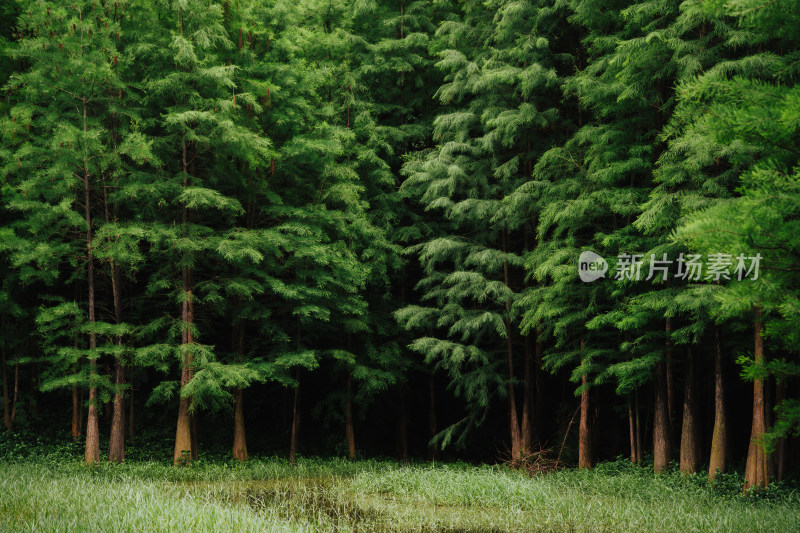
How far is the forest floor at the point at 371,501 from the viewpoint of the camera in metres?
7.60

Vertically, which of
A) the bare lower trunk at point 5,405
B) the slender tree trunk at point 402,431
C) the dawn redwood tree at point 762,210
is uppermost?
the dawn redwood tree at point 762,210

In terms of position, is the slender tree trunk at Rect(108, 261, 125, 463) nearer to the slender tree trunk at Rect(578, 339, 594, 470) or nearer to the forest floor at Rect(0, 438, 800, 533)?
the forest floor at Rect(0, 438, 800, 533)

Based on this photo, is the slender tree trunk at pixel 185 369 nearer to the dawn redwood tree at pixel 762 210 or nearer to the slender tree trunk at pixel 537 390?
the slender tree trunk at pixel 537 390

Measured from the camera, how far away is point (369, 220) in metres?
18.6

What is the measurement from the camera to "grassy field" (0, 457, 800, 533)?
758 cm

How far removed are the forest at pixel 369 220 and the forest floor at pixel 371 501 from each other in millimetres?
880

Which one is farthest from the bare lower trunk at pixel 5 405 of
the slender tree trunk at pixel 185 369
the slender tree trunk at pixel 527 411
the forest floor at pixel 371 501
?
the slender tree trunk at pixel 527 411

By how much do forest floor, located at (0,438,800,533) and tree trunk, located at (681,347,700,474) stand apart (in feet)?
1.20

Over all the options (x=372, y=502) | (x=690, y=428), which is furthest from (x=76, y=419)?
(x=690, y=428)

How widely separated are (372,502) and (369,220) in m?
9.51

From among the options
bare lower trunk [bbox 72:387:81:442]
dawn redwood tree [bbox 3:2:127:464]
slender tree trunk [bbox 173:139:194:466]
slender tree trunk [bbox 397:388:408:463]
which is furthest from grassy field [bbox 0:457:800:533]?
slender tree trunk [bbox 397:388:408:463]

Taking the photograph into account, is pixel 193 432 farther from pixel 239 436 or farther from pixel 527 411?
pixel 527 411

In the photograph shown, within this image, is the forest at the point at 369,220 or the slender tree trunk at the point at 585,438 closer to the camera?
the forest at the point at 369,220

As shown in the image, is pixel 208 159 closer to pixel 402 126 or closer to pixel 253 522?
pixel 402 126
